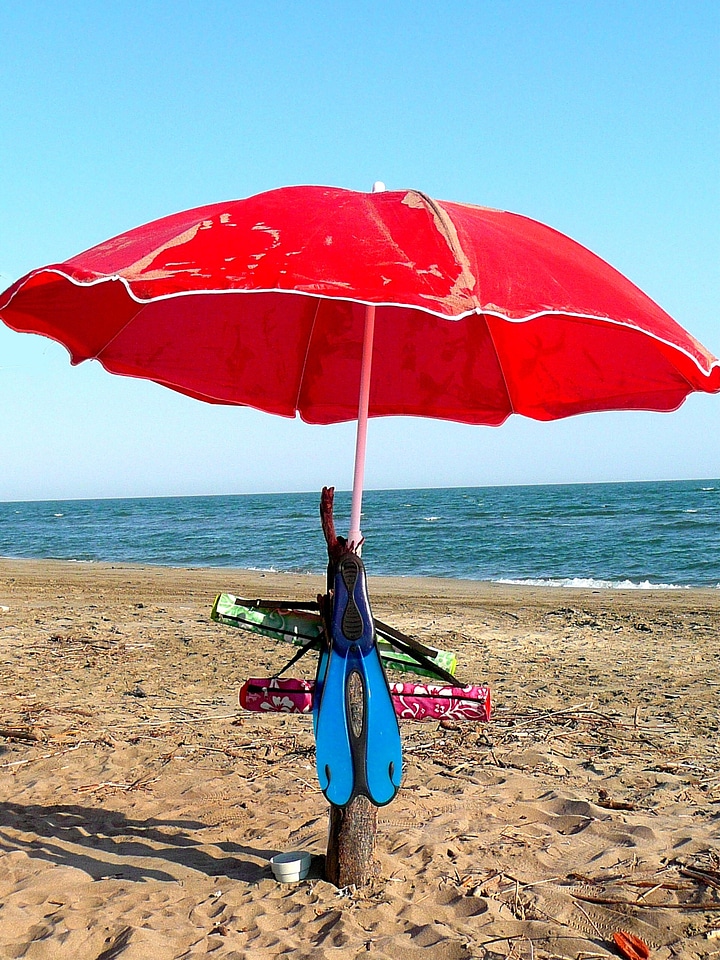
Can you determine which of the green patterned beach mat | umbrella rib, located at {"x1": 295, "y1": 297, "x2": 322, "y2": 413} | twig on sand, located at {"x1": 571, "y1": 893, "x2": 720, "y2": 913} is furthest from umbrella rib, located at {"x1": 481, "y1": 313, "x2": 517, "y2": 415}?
twig on sand, located at {"x1": 571, "y1": 893, "x2": 720, "y2": 913}

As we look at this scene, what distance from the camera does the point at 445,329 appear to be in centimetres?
410

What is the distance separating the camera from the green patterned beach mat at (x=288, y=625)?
3043mm

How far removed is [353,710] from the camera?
8.96 ft

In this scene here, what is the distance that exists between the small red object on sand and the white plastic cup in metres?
1.10

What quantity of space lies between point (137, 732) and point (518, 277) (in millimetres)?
3835

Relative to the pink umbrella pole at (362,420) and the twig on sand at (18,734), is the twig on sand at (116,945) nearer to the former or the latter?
the pink umbrella pole at (362,420)

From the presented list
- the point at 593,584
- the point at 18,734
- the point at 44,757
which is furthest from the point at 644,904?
the point at 593,584

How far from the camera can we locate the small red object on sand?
Answer: 2568 mm

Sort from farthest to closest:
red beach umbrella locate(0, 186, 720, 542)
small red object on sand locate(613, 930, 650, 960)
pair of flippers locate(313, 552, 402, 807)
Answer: pair of flippers locate(313, 552, 402, 807) < small red object on sand locate(613, 930, 650, 960) < red beach umbrella locate(0, 186, 720, 542)

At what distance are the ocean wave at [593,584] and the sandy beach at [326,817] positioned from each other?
9995mm

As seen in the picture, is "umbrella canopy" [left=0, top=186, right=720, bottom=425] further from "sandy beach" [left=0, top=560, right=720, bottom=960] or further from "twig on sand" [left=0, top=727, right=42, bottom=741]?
"twig on sand" [left=0, top=727, right=42, bottom=741]

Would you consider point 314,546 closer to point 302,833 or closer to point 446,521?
point 446,521

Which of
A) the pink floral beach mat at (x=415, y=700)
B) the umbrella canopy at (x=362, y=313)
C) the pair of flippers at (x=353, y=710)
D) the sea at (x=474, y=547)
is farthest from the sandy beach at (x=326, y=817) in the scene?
the sea at (x=474, y=547)

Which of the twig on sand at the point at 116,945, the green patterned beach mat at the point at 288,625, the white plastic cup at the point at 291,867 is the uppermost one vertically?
the green patterned beach mat at the point at 288,625
